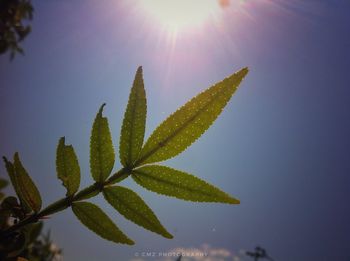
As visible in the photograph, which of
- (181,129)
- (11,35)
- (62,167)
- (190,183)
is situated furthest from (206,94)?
(11,35)

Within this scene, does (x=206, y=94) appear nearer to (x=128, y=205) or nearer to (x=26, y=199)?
(x=128, y=205)

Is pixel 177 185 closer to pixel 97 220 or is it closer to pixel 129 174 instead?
pixel 129 174

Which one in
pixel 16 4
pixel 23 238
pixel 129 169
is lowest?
pixel 23 238

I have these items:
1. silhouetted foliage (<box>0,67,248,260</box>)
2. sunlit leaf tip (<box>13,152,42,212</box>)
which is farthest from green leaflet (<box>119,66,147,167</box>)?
sunlit leaf tip (<box>13,152,42,212</box>)

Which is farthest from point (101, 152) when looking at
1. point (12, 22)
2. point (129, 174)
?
point (12, 22)

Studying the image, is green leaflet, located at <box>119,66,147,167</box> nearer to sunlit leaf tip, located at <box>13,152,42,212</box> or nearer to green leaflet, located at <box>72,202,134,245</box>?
green leaflet, located at <box>72,202,134,245</box>

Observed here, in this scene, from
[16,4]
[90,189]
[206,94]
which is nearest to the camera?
[206,94]

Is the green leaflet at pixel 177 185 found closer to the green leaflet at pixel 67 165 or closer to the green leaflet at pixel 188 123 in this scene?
the green leaflet at pixel 188 123

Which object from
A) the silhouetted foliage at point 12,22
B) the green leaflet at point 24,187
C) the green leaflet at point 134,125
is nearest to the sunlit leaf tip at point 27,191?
the green leaflet at point 24,187
